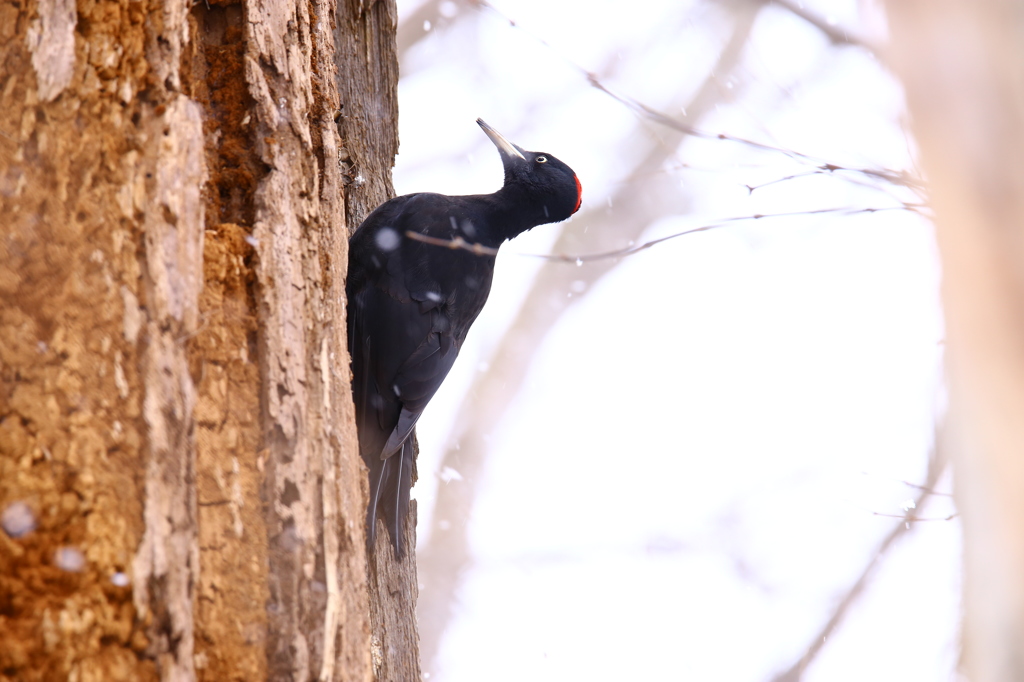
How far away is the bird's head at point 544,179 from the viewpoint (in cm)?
360

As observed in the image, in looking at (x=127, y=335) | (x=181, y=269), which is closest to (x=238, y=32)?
(x=181, y=269)

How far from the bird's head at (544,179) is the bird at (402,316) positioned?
0.47 meters

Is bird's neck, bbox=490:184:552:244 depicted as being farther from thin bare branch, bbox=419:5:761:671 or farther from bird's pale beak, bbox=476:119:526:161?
thin bare branch, bbox=419:5:761:671

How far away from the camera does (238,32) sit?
1456mm

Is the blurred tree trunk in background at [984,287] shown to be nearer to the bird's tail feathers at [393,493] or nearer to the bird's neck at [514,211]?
the bird's tail feathers at [393,493]

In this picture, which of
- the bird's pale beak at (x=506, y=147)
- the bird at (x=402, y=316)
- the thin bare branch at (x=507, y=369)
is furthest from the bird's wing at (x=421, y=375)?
the thin bare branch at (x=507, y=369)

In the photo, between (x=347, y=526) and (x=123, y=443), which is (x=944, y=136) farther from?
(x=123, y=443)

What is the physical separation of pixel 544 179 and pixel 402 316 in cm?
123

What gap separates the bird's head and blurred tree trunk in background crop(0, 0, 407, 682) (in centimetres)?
223

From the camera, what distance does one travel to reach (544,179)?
3623 mm

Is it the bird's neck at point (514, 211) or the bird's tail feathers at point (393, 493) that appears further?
the bird's neck at point (514, 211)

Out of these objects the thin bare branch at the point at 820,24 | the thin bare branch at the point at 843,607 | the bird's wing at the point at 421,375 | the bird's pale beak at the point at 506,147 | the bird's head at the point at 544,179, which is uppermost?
the thin bare branch at the point at 820,24

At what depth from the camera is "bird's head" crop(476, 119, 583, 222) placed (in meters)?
3.60

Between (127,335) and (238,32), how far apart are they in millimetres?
696
